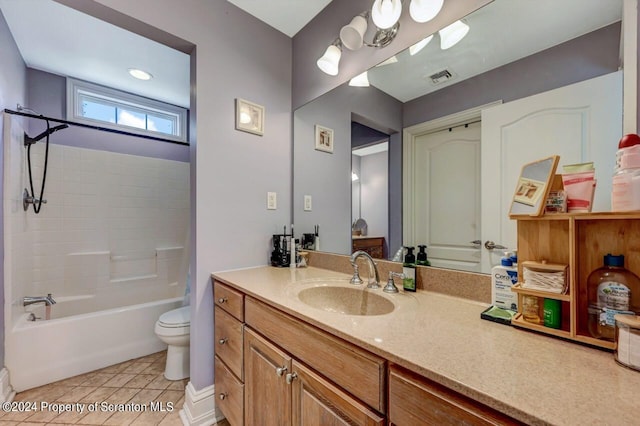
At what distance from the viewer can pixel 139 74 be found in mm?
2416

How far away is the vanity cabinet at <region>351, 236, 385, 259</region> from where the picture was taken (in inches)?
54.5

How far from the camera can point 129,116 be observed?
284 centimetres

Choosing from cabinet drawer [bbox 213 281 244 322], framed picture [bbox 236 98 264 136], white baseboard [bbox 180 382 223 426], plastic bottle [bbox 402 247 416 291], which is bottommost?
white baseboard [bbox 180 382 223 426]

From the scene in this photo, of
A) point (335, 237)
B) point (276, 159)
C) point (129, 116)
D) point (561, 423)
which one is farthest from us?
point (129, 116)

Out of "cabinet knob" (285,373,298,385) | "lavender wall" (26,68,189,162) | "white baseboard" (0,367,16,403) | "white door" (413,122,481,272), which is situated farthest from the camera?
"lavender wall" (26,68,189,162)

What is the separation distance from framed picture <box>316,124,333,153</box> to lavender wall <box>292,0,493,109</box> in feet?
0.70

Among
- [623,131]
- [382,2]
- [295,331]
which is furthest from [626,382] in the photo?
[382,2]

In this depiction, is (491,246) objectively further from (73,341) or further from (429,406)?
(73,341)

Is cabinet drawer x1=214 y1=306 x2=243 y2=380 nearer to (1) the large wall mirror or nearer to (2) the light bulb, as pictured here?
(1) the large wall mirror

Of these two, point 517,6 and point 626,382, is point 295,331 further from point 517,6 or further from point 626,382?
point 517,6

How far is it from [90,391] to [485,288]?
7.80 ft

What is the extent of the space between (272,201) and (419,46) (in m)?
1.18

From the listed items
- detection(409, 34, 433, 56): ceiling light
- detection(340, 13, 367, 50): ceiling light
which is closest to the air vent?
detection(409, 34, 433, 56): ceiling light

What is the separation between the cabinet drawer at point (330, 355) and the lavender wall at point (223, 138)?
599 mm
